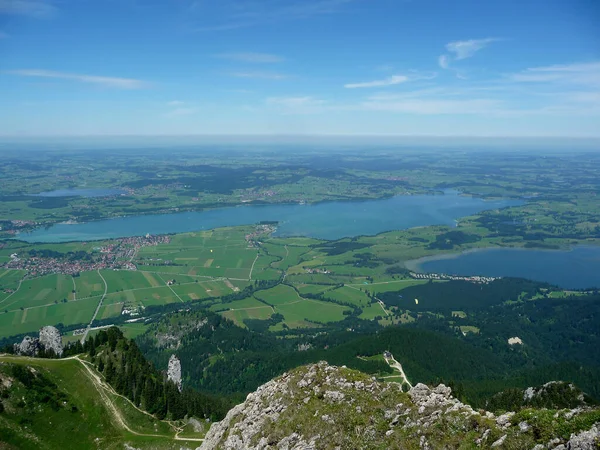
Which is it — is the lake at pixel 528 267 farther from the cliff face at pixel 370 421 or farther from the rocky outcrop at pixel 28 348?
the cliff face at pixel 370 421

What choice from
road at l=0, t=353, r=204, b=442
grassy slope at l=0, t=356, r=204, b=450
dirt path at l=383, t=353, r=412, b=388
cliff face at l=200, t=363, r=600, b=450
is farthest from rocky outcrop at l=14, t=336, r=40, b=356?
dirt path at l=383, t=353, r=412, b=388

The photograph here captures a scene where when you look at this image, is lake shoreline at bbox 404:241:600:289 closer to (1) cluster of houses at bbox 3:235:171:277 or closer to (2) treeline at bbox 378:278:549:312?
(2) treeline at bbox 378:278:549:312

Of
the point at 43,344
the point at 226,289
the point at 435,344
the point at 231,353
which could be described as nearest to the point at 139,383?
the point at 43,344

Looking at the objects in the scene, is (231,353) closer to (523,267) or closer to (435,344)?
(435,344)

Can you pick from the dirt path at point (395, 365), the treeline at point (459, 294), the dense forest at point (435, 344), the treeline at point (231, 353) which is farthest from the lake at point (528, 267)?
the dirt path at point (395, 365)

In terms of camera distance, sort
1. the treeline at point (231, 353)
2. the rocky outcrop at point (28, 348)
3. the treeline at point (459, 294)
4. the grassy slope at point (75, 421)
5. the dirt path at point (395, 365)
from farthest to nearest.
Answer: the treeline at point (459, 294) → the treeline at point (231, 353) → the dirt path at point (395, 365) → the rocky outcrop at point (28, 348) → the grassy slope at point (75, 421)

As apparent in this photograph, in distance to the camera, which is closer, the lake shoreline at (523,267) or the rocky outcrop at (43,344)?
the rocky outcrop at (43,344)

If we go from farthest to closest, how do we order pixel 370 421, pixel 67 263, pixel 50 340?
pixel 67 263 → pixel 50 340 → pixel 370 421
